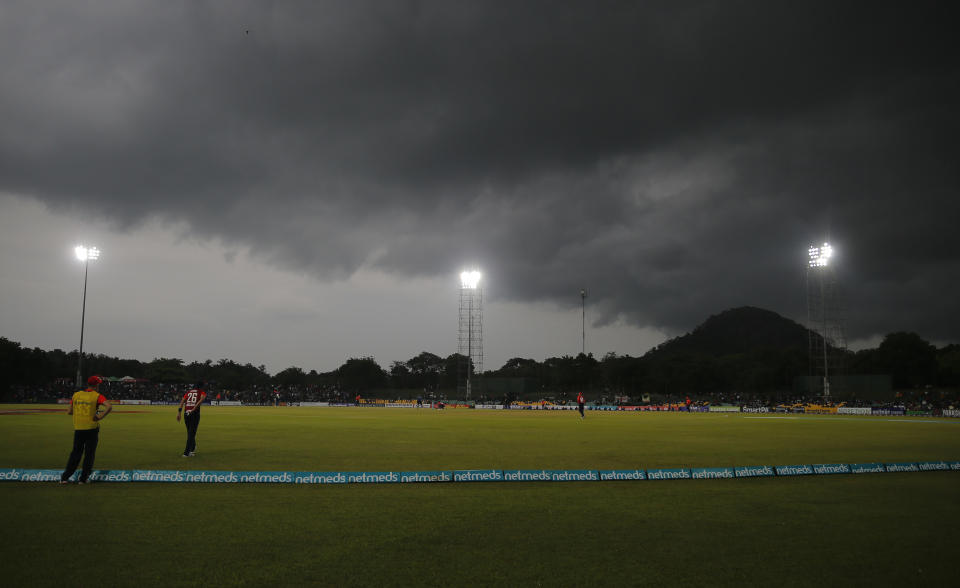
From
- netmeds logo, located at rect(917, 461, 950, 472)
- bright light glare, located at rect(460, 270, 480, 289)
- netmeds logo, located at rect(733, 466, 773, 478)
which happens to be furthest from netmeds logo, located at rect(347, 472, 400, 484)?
bright light glare, located at rect(460, 270, 480, 289)

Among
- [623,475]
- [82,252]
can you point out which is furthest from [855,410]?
[82,252]

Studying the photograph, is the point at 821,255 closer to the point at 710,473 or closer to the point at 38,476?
the point at 710,473

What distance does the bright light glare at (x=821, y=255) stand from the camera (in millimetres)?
76312

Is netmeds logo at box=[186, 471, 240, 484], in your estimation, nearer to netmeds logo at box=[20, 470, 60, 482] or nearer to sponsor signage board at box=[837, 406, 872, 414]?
netmeds logo at box=[20, 470, 60, 482]

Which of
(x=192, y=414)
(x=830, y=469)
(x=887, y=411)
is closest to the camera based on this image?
(x=830, y=469)

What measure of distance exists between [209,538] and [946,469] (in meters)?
17.2

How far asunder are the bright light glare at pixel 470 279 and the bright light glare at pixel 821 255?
45.6m

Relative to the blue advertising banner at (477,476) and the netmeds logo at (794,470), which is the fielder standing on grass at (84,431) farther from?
the netmeds logo at (794,470)

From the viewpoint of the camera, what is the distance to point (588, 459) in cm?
1692

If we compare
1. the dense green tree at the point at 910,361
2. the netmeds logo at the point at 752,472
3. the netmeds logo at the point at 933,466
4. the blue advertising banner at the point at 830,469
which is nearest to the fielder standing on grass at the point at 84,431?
the netmeds logo at the point at 752,472

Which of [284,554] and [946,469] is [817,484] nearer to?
[946,469]

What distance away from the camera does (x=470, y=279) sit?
299 feet

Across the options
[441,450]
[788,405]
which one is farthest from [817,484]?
[788,405]

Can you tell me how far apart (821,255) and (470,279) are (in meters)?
47.7
